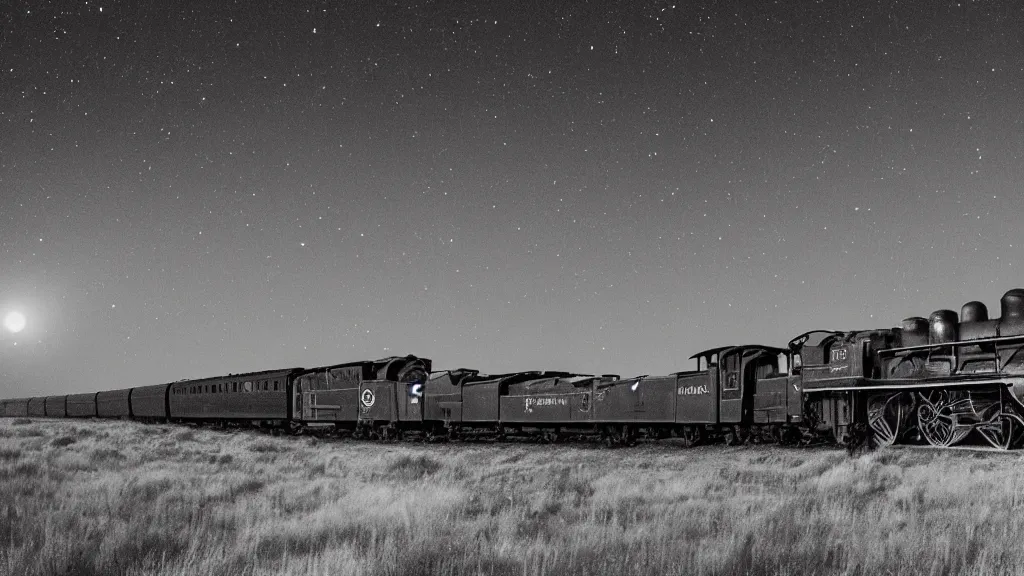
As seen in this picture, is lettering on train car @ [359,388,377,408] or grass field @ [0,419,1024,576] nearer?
grass field @ [0,419,1024,576]

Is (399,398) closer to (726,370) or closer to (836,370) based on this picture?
(726,370)

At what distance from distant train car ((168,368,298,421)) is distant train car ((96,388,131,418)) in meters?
8.92

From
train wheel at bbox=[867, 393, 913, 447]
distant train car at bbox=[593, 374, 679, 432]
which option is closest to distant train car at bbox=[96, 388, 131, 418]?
distant train car at bbox=[593, 374, 679, 432]

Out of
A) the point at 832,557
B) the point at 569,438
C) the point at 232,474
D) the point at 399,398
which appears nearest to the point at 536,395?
the point at 569,438

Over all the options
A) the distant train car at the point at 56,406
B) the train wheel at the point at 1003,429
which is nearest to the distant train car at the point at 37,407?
the distant train car at the point at 56,406

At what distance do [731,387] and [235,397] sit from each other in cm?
2639

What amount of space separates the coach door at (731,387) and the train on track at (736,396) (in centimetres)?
3

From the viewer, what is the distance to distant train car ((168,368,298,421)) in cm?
3391

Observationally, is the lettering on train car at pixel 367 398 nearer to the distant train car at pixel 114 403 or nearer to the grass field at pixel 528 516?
the grass field at pixel 528 516

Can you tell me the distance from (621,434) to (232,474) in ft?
43.3

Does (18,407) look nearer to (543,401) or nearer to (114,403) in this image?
(114,403)

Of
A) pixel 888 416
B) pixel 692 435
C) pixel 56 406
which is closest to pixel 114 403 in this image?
pixel 56 406

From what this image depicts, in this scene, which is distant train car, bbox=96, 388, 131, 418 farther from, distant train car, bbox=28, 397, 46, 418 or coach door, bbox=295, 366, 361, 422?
coach door, bbox=295, 366, 361, 422

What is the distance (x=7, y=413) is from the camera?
74.1 meters
